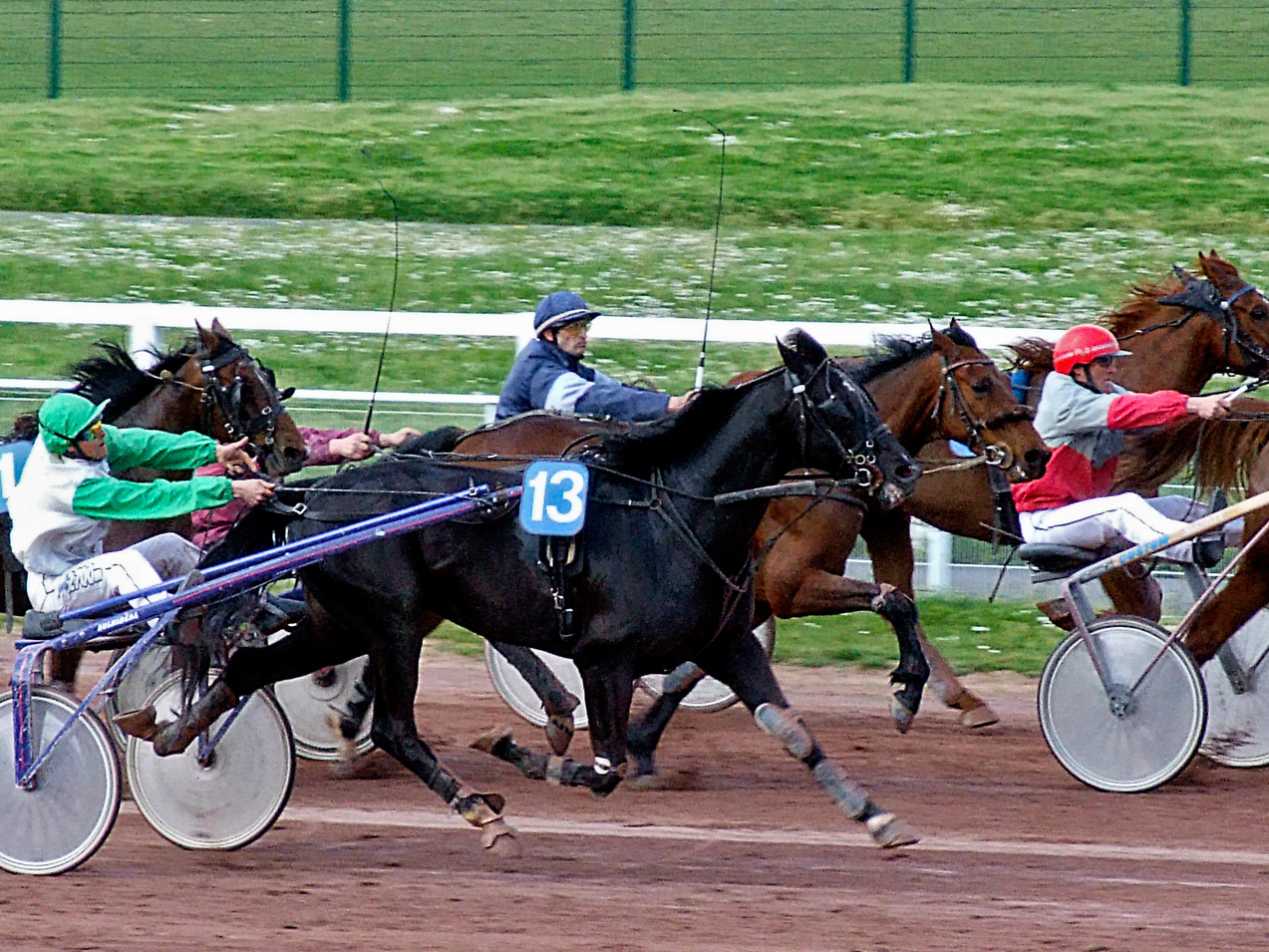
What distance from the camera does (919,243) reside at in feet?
57.8

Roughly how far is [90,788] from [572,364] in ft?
9.15

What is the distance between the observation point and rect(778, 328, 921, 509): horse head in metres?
6.00

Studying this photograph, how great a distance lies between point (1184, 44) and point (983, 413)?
1780 centimetres

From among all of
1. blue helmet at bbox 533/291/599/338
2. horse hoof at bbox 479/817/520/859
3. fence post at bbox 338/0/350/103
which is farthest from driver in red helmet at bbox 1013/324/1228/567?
fence post at bbox 338/0/350/103

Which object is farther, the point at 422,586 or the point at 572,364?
the point at 572,364

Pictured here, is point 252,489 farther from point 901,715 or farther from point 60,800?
point 901,715

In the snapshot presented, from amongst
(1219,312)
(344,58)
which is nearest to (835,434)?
(1219,312)

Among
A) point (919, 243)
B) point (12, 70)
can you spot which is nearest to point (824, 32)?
point (919, 243)

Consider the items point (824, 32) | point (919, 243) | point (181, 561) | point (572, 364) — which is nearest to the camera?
point (181, 561)

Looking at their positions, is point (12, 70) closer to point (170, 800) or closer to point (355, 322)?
point (355, 322)

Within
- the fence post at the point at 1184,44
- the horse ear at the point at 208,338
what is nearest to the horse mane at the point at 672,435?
the horse ear at the point at 208,338

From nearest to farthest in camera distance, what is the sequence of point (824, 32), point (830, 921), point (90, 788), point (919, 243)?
1. point (830, 921)
2. point (90, 788)
3. point (919, 243)
4. point (824, 32)

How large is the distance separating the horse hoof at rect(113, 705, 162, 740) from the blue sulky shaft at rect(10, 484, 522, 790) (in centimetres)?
17

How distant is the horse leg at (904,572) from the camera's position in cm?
835
